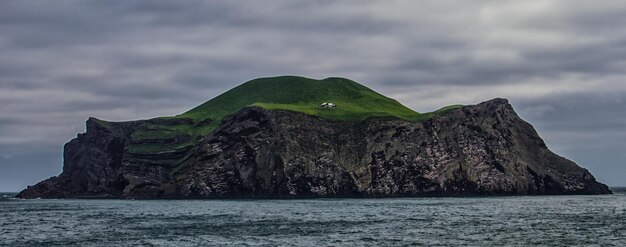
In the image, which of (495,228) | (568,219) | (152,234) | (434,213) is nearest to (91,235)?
(152,234)

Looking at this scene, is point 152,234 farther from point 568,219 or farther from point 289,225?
point 568,219

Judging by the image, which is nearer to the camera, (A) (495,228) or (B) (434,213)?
(A) (495,228)

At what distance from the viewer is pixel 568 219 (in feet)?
357

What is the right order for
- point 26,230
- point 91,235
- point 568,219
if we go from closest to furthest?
point 91,235
point 26,230
point 568,219

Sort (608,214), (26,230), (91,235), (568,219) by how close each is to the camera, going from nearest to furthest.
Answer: (91,235) → (26,230) → (568,219) → (608,214)

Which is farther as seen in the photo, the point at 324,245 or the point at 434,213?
the point at 434,213

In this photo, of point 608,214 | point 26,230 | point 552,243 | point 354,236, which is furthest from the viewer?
point 608,214

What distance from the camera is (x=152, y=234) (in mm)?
91625

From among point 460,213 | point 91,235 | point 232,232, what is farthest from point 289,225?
point 460,213

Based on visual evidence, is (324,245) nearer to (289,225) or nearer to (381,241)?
(381,241)

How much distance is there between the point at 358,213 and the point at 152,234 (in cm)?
4472

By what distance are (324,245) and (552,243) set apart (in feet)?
73.4

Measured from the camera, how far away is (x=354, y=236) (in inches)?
3337

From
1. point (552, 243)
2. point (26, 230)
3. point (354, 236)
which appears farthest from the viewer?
point (26, 230)
